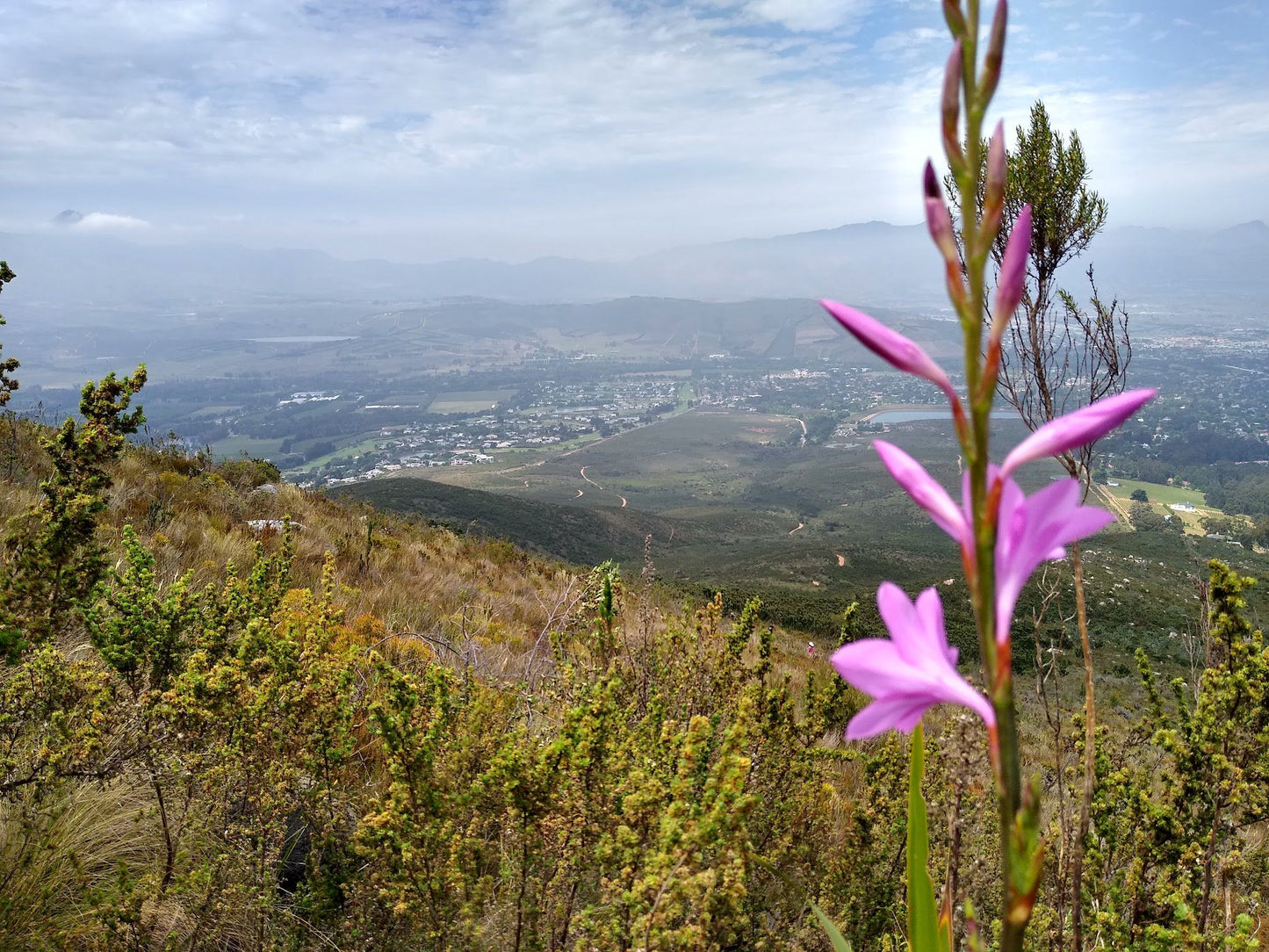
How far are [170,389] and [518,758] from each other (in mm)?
163867

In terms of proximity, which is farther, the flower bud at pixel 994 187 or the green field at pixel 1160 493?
the green field at pixel 1160 493

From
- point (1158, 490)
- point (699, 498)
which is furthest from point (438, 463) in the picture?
point (1158, 490)

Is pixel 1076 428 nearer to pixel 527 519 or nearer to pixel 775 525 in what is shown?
pixel 527 519

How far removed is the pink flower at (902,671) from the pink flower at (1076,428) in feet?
0.53

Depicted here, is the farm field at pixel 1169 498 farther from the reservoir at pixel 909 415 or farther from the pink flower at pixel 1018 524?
the pink flower at pixel 1018 524

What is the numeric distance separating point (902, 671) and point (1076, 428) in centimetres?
27

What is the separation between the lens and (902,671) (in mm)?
666

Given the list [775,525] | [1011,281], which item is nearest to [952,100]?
[1011,281]

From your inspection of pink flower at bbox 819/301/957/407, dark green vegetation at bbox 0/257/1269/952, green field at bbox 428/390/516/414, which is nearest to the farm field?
dark green vegetation at bbox 0/257/1269/952

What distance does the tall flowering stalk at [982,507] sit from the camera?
0.55 metres

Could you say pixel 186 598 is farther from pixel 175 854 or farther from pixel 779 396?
pixel 779 396

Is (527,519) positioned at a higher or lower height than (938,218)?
lower

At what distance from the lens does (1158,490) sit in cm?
6328

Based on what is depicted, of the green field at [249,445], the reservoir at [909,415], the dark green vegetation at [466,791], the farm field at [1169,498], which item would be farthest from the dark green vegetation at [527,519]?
the reservoir at [909,415]
